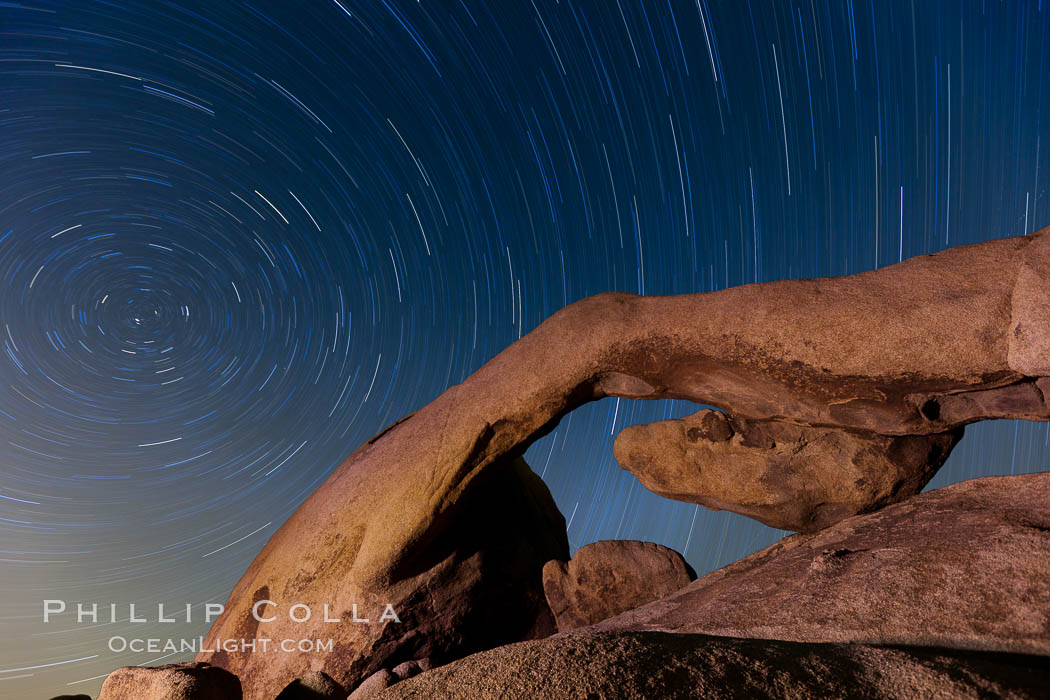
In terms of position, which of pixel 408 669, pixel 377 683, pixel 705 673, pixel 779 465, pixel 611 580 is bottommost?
pixel 408 669

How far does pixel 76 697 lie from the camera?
234 inches

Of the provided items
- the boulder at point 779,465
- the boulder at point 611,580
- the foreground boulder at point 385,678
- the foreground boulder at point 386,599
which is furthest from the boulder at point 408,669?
the boulder at point 779,465

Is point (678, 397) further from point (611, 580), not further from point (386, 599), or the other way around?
point (386, 599)

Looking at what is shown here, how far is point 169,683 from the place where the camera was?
369 centimetres

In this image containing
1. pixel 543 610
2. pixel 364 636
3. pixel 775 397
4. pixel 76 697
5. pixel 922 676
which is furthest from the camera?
Answer: pixel 543 610

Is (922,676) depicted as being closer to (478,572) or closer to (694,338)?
(694,338)

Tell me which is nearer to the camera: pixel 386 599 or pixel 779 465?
pixel 779 465

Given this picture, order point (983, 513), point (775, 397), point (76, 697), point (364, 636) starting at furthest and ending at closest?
1. point (76, 697)
2. point (364, 636)
3. point (775, 397)
4. point (983, 513)

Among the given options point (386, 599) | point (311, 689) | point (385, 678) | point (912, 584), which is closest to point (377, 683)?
point (385, 678)

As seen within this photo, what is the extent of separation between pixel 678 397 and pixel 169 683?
164 inches

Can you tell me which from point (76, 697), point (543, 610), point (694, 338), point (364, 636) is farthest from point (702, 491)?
point (76, 697)

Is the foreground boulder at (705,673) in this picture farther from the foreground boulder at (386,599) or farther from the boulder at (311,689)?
the foreground boulder at (386,599)

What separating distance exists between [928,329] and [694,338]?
5.35 feet

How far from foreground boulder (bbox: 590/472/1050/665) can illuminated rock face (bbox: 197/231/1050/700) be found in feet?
1.90
